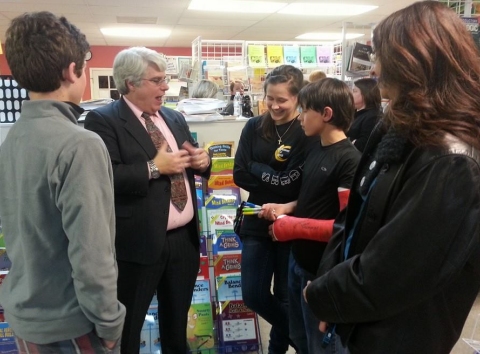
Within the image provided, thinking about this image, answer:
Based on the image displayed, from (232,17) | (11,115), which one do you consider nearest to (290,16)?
(232,17)

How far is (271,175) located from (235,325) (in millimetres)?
1037

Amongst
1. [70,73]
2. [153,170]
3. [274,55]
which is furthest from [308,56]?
[70,73]

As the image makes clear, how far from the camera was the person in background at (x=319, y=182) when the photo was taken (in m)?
1.54

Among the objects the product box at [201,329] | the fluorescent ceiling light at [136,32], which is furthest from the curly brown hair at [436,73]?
the fluorescent ceiling light at [136,32]

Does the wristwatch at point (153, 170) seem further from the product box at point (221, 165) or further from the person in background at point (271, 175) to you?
the product box at point (221, 165)

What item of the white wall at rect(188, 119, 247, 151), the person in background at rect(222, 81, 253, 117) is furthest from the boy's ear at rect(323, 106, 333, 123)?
the person in background at rect(222, 81, 253, 117)

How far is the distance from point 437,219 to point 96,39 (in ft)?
36.9

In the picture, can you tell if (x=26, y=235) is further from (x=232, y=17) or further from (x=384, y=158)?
(x=232, y=17)

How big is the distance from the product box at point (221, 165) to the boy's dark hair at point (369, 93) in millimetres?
1389

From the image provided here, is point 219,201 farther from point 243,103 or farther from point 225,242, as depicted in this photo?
point 243,103

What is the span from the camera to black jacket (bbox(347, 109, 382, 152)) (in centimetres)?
310

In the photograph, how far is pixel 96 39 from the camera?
1071cm

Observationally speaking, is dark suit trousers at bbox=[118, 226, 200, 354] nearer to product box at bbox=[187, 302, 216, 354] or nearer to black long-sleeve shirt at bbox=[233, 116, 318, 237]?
black long-sleeve shirt at bbox=[233, 116, 318, 237]

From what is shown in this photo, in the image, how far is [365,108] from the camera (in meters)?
3.29
